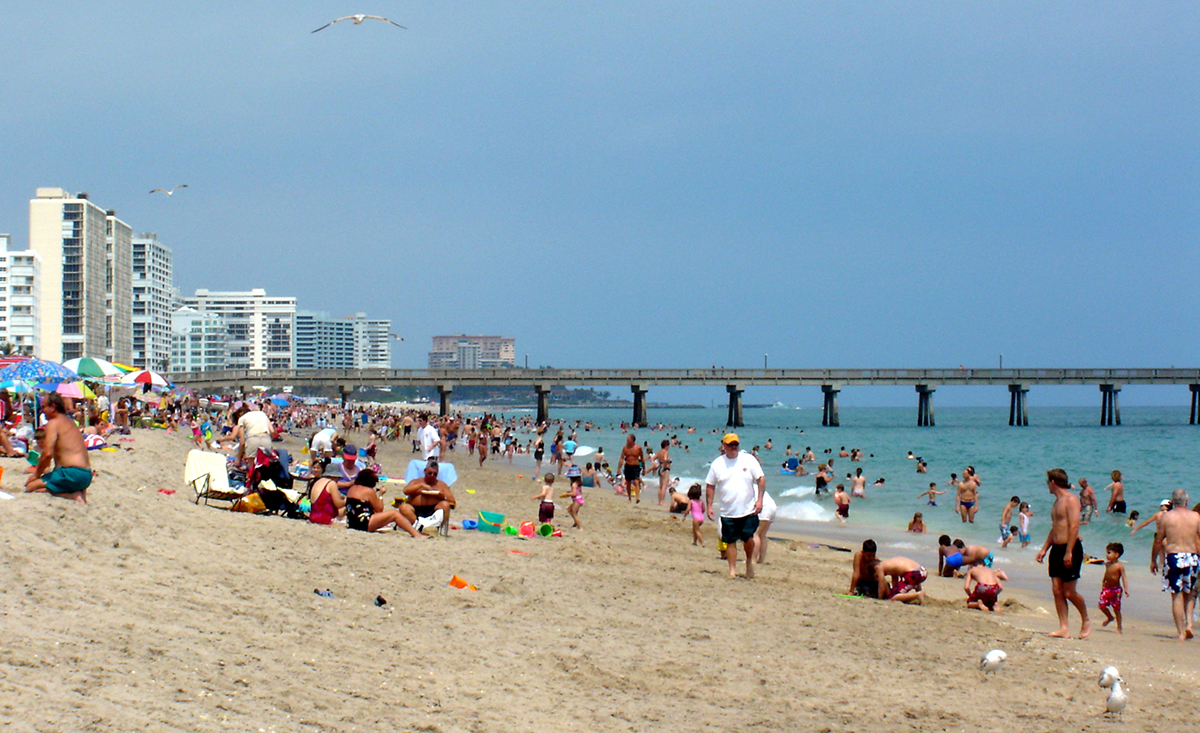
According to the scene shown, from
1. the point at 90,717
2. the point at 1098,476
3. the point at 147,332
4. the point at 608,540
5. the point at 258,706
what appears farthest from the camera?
the point at 147,332

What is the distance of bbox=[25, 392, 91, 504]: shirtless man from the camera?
7.19 meters

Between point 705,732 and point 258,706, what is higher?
point 258,706

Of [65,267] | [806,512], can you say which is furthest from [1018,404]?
[65,267]

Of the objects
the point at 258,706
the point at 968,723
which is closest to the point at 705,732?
the point at 968,723

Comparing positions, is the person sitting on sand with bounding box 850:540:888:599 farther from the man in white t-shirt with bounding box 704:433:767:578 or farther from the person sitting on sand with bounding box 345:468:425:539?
the person sitting on sand with bounding box 345:468:425:539

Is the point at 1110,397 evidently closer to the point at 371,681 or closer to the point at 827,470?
the point at 827,470

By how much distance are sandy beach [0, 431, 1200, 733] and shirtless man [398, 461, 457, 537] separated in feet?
→ 2.83

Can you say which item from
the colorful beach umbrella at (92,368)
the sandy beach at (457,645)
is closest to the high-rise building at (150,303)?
the colorful beach umbrella at (92,368)

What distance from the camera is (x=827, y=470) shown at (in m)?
24.4

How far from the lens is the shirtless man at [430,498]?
10.1m

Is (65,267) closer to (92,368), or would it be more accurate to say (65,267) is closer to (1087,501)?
(92,368)

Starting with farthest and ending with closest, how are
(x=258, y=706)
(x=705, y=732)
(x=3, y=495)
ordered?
1. (x=3, y=495)
2. (x=705, y=732)
3. (x=258, y=706)

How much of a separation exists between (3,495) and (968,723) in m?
6.82

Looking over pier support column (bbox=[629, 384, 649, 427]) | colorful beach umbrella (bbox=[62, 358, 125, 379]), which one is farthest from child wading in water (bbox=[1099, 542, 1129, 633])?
pier support column (bbox=[629, 384, 649, 427])
